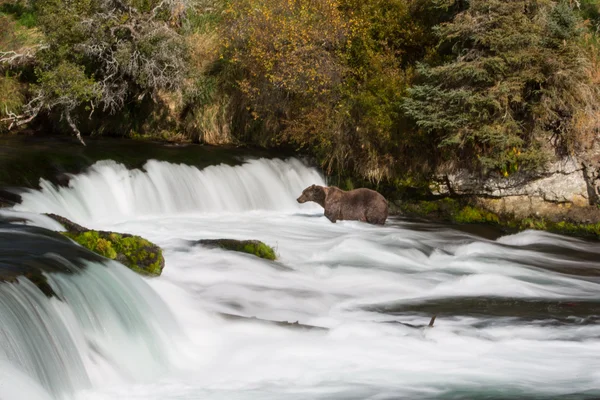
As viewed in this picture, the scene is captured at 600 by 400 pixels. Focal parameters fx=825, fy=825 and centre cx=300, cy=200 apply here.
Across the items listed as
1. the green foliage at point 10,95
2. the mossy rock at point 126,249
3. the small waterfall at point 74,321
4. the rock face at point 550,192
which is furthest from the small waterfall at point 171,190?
the green foliage at point 10,95

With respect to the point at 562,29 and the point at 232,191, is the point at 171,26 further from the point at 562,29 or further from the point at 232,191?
the point at 562,29

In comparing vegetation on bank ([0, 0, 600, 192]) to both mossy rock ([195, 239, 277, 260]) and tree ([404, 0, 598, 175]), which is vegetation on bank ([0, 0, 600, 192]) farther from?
mossy rock ([195, 239, 277, 260])

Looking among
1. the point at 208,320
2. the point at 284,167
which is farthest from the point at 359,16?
the point at 208,320

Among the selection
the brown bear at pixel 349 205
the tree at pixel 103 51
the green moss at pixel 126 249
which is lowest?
the green moss at pixel 126 249

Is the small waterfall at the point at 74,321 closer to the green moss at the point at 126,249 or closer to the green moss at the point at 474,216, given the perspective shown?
the green moss at the point at 126,249

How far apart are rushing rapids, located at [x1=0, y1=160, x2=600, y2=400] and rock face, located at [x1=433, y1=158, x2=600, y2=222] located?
1.67 metres

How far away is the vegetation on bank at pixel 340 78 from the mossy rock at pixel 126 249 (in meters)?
8.29

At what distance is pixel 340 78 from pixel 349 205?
15.2ft

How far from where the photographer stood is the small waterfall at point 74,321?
263 inches

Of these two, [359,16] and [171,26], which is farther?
[171,26]

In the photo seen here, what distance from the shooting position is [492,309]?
1007 centimetres

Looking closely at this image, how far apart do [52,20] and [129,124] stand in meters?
3.91

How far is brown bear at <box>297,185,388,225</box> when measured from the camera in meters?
15.6

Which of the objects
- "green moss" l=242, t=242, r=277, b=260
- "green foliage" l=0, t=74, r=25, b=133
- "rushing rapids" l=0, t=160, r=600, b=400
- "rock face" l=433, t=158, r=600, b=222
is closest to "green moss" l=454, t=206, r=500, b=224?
"rock face" l=433, t=158, r=600, b=222
